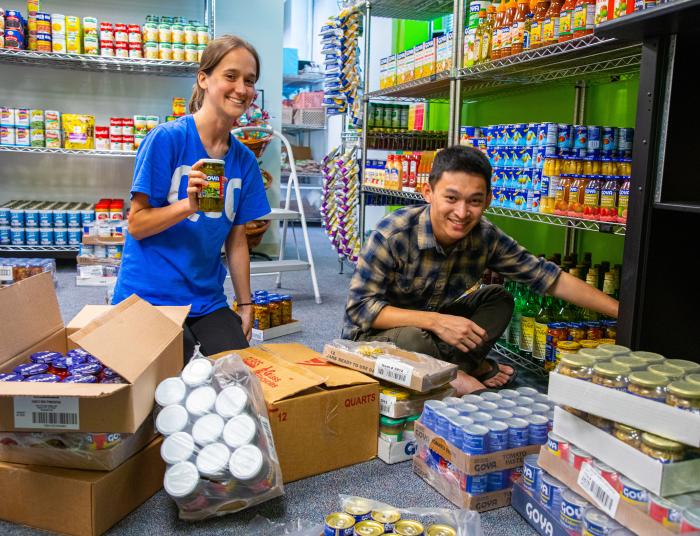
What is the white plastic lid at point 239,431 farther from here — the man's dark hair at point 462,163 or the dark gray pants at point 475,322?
the man's dark hair at point 462,163

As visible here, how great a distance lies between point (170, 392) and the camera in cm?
159

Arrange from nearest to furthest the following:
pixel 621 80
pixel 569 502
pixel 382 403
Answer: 1. pixel 569 502
2. pixel 382 403
3. pixel 621 80

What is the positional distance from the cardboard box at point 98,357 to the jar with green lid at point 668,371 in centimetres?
109

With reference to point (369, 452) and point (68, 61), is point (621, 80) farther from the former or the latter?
point (68, 61)

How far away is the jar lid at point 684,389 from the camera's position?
1.21 metres

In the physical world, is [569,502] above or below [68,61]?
below

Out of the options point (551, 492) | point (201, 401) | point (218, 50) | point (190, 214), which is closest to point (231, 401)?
point (201, 401)

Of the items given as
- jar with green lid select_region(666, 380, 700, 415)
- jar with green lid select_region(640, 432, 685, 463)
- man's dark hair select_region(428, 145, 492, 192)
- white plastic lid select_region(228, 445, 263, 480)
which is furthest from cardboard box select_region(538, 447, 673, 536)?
man's dark hair select_region(428, 145, 492, 192)

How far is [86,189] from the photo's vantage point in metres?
5.65

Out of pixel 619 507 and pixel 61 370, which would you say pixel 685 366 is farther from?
pixel 61 370

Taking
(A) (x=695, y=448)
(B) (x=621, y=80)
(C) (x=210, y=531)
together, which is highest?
(B) (x=621, y=80)

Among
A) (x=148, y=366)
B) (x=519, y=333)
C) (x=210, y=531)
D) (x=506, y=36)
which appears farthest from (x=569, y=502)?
(x=506, y=36)

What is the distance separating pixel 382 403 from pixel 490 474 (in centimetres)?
40

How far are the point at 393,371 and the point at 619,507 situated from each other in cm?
76
